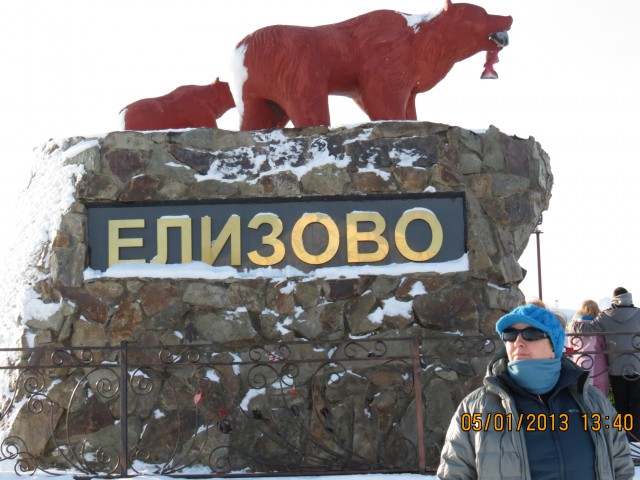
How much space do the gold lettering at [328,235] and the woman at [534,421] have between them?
3760mm

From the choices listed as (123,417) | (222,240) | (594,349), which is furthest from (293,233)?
(594,349)

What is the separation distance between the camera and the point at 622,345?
261 inches

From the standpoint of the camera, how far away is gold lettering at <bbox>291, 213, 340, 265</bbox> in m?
6.64

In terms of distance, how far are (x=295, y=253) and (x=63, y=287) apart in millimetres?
1843

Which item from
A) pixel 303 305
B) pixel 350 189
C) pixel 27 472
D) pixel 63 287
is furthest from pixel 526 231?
pixel 27 472

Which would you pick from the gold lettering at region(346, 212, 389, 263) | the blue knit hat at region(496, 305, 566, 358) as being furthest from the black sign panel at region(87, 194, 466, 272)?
the blue knit hat at region(496, 305, 566, 358)

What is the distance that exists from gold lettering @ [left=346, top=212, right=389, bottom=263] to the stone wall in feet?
0.55

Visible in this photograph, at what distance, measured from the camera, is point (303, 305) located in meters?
6.54

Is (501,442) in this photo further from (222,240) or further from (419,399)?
(222,240)

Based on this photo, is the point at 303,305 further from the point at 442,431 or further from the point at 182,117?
the point at 182,117

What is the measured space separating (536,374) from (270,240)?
408cm

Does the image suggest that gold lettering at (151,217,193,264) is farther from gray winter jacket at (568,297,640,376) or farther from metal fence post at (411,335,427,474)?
gray winter jacket at (568,297,640,376)
